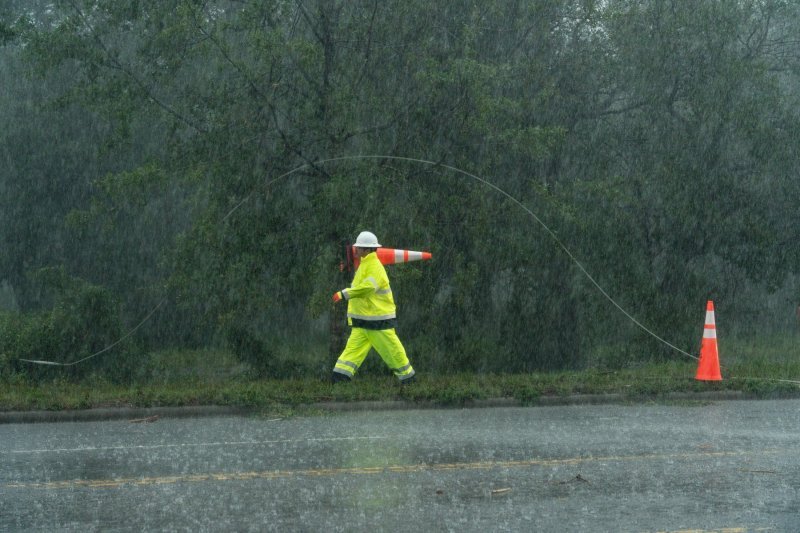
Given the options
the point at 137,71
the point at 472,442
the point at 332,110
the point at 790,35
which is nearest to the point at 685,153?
the point at 790,35

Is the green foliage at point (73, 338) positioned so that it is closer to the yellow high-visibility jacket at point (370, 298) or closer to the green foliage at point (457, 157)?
the green foliage at point (457, 157)

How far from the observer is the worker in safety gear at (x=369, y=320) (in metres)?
12.2

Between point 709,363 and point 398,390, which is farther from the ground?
point 709,363

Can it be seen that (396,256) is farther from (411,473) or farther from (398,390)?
(411,473)

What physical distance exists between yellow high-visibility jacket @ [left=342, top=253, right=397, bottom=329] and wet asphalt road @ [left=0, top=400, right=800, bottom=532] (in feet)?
3.92

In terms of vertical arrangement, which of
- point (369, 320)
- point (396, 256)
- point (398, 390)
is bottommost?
point (398, 390)

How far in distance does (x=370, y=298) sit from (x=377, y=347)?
0.59m

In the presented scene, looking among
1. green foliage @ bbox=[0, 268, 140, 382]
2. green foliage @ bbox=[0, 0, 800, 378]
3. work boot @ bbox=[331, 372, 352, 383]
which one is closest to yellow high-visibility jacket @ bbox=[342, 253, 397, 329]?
work boot @ bbox=[331, 372, 352, 383]

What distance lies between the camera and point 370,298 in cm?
1221

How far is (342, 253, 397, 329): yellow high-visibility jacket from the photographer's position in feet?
39.8

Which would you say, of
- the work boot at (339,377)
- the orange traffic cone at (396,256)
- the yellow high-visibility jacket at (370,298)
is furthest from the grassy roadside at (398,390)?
the orange traffic cone at (396,256)

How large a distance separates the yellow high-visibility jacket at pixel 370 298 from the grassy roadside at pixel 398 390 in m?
0.77

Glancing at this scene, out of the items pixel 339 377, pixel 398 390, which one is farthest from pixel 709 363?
pixel 339 377

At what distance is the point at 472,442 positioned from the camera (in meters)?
9.50
